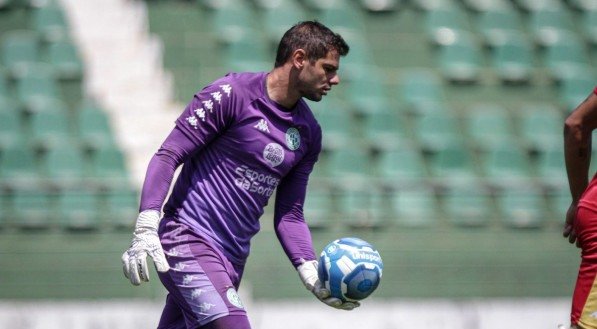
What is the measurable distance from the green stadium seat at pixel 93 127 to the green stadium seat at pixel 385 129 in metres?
3.22

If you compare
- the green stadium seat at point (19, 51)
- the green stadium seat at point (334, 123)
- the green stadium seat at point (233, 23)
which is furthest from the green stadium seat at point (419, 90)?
the green stadium seat at point (19, 51)

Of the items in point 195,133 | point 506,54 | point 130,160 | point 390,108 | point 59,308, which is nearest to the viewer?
point 195,133

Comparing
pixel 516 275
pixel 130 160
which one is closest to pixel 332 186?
pixel 516 275

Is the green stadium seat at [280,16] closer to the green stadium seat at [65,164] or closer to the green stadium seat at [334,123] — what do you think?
the green stadium seat at [334,123]

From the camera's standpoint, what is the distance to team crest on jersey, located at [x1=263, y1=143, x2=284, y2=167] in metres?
4.62

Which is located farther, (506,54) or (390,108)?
(506,54)

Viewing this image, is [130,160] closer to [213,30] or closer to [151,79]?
[151,79]

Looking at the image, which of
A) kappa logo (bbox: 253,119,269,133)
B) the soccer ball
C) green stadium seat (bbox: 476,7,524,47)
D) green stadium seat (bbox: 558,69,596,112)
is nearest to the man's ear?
kappa logo (bbox: 253,119,269,133)

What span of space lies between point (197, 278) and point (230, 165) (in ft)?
1.84

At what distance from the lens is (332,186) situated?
33.9 ft

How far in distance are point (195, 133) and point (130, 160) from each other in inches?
297

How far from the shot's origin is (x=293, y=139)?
4.70 m

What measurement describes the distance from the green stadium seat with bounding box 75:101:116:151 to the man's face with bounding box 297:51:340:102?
25.2 ft

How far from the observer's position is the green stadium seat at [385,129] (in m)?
12.2
